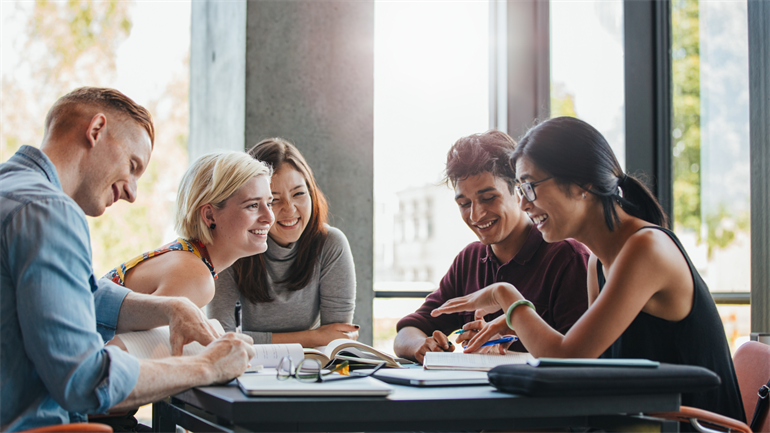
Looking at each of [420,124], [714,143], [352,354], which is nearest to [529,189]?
[352,354]

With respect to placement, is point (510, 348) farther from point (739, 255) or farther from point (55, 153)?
point (739, 255)

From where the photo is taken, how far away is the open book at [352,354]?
155 cm

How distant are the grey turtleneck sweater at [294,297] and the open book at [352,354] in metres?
0.84

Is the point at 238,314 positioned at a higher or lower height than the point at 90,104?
lower

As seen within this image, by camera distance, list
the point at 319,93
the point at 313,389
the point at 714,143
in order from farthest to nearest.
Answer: the point at 319,93 < the point at 714,143 < the point at 313,389

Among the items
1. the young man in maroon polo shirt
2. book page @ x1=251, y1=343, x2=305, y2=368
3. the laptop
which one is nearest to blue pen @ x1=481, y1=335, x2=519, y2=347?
the young man in maroon polo shirt

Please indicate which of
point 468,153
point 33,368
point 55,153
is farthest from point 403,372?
point 468,153

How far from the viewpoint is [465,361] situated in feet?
4.69

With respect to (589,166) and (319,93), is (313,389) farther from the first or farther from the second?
(319,93)

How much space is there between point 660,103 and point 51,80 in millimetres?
4064

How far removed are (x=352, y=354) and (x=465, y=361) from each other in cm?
41

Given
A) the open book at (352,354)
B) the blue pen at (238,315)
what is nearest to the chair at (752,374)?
the open book at (352,354)

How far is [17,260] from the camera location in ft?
3.45

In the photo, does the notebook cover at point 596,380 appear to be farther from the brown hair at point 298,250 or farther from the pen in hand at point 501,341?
the brown hair at point 298,250
